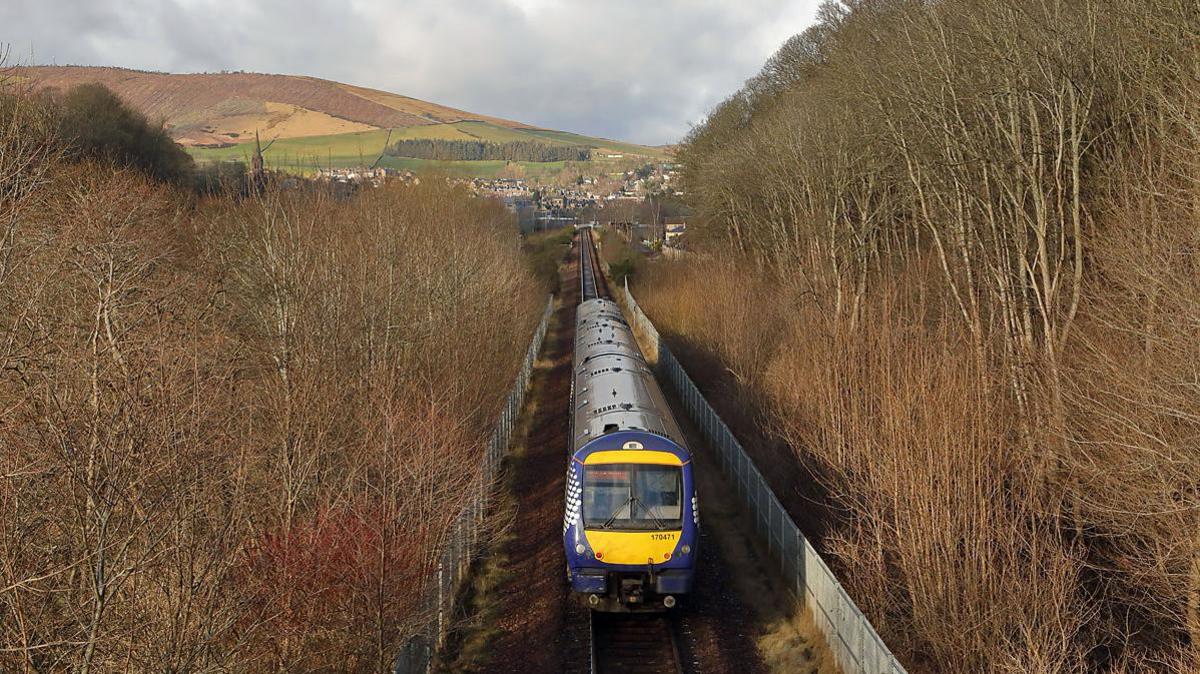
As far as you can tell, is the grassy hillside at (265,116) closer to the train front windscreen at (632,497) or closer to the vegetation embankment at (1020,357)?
the train front windscreen at (632,497)

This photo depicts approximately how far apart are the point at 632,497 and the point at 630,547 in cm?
77

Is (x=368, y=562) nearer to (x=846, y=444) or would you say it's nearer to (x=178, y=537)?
(x=178, y=537)

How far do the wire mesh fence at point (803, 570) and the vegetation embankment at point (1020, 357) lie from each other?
0.61 meters

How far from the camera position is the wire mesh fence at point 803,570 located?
10.7 meters

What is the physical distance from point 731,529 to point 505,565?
17.0ft

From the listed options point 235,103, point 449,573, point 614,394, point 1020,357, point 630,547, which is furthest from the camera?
point 235,103

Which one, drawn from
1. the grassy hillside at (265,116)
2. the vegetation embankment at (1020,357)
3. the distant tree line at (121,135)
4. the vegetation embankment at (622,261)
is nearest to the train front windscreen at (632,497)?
the vegetation embankment at (1020,357)

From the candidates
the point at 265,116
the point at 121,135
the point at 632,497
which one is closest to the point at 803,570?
the point at 632,497

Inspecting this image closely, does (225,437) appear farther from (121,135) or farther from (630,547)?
(121,135)

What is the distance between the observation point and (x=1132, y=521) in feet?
36.9

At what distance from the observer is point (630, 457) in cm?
1323

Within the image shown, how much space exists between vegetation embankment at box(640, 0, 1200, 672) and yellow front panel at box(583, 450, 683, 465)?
9.65ft

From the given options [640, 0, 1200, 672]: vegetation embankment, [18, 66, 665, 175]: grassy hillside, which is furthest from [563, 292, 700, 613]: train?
[18, 66, 665, 175]: grassy hillside

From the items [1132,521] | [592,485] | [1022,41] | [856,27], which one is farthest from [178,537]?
[856,27]
